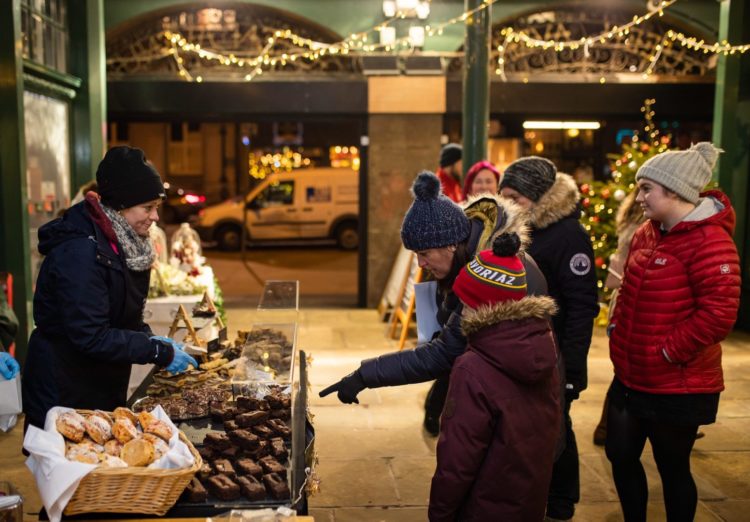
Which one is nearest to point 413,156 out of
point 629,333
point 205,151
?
point 629,333

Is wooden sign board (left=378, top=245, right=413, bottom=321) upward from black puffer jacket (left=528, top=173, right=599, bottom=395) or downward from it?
downward

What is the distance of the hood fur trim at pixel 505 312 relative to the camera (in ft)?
9.53

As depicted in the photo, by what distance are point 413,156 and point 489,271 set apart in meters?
8.13

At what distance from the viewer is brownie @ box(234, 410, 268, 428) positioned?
3.57 meters

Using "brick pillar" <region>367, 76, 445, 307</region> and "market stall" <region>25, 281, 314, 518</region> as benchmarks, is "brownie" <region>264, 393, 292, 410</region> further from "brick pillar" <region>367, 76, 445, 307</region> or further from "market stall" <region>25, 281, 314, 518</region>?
"brick pillar" <region>367, 76, 445, 307</region>

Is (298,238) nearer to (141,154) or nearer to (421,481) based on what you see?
(421,481)

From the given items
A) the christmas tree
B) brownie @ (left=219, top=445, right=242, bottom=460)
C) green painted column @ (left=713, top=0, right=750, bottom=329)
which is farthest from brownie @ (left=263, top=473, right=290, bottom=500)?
green painted column @ (left=713, top=0, right=750, bottom=329)

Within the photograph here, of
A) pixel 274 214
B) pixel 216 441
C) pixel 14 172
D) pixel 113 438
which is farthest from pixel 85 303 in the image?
pixel 274 214

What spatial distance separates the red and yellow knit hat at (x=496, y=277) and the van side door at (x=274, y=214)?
1694cm

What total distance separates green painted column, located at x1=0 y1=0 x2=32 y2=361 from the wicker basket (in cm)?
463

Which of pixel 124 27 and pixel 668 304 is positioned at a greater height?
pixel 124 27

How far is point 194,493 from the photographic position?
9.50 feet

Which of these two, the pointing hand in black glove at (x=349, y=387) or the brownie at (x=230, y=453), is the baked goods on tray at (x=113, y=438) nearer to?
the brownie at (x=230, y=453)

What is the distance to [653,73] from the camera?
11430 mm
